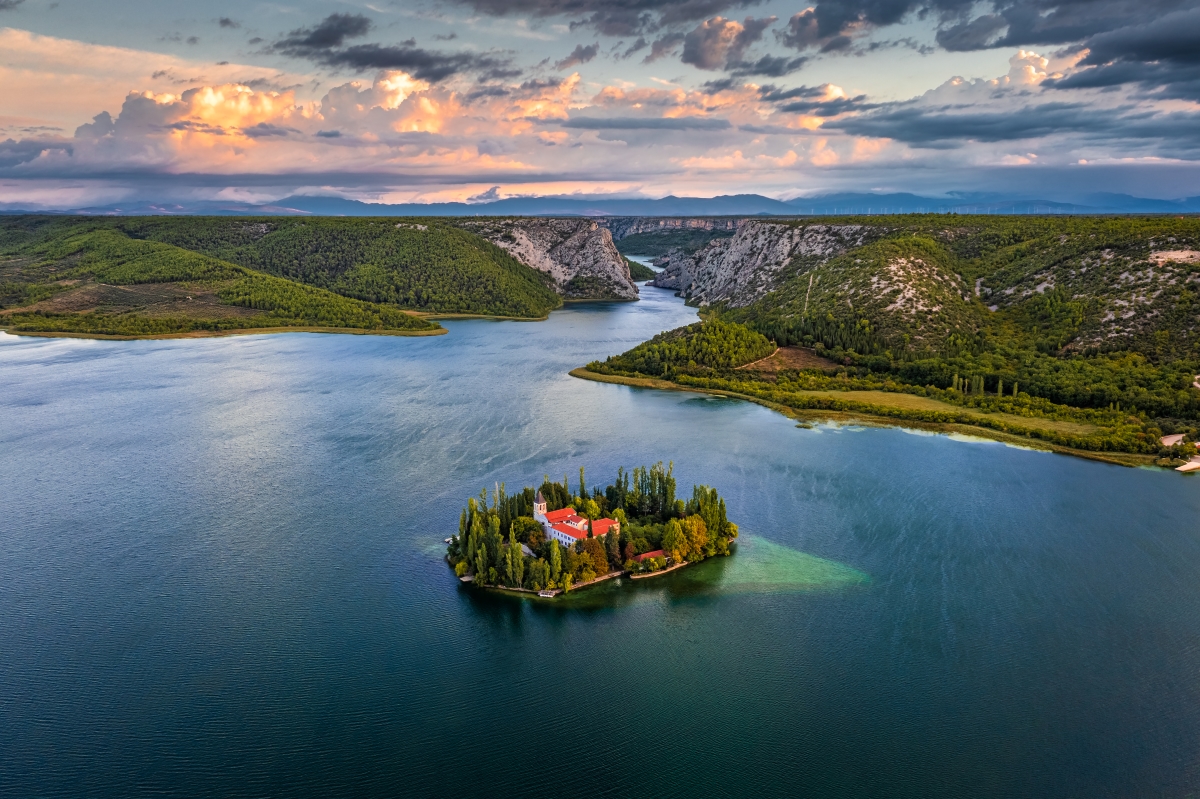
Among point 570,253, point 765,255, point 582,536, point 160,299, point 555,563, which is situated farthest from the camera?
point 570,253

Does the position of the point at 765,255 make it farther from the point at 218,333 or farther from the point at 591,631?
the point at 591,631

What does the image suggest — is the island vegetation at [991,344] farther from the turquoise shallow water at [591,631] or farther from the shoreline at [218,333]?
the shoreline at [218,333]

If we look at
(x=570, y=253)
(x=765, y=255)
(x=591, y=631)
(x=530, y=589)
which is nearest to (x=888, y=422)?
(x=530, y=589)

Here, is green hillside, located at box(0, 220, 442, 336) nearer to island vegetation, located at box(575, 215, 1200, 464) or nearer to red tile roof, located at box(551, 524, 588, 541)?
island vegetation, located at box(575, 215, 1200, 464)

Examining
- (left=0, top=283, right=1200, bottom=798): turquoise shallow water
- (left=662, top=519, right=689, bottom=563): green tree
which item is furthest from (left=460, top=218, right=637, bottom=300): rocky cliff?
(left=662, top=519, right=689, bottom=563): green tree

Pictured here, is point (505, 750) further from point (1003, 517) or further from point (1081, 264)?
point (1081, 264)

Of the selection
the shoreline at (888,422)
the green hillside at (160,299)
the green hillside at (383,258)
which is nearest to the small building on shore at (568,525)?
the shoreline at (888,422)

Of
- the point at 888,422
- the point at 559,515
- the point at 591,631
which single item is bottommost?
the point at 591,631
